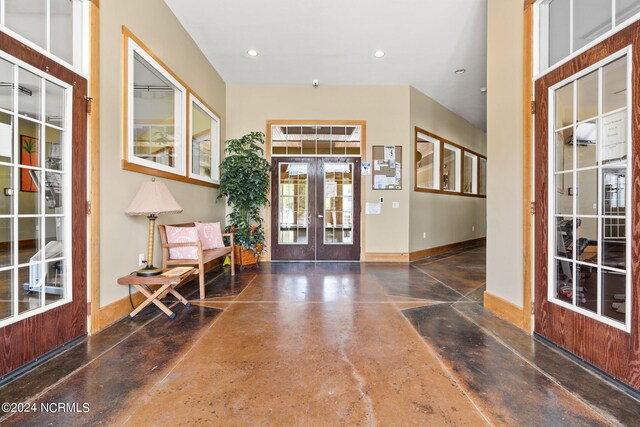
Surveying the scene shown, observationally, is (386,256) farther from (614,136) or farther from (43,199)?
(43,199)

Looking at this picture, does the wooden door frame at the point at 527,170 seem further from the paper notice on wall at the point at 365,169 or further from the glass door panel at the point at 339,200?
the glass door panel at the point at 339,200

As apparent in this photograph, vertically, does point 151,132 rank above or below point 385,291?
above

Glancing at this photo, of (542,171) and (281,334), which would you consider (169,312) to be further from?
(542,171)

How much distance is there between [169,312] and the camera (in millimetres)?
2551

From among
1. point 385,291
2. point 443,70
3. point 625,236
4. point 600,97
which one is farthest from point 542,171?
point 443,70

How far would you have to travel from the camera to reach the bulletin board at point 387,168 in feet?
17.7

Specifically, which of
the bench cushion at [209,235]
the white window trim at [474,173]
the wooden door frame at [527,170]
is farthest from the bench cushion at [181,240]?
the white window trim at [474,173]

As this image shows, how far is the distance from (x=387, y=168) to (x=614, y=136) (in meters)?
3.75

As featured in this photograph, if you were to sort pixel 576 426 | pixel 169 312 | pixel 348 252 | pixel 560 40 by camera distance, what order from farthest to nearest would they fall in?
1. pixel 348 252
2. pixel 169 312
3. pixel 560 40
4. pixel 576 426

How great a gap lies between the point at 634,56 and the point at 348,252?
4.36m

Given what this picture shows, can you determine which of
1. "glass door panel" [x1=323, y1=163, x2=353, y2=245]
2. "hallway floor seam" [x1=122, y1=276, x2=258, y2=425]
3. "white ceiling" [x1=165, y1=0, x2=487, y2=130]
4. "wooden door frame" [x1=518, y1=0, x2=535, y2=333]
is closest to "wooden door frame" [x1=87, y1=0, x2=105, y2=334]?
"hallway floor seam" [x1=122, y1=276, x2=258, y2=425]

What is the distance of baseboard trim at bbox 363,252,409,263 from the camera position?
5391 mm

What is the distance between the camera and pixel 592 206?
1838 millimetres

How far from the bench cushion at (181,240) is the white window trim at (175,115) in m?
0.71
